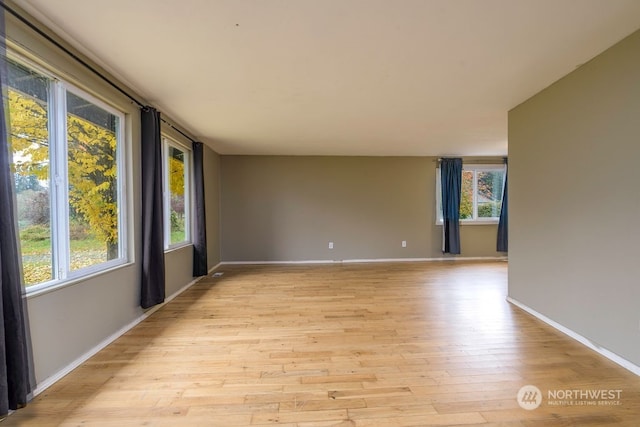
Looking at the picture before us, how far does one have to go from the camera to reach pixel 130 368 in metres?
2.01

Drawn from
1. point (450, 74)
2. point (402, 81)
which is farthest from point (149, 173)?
point (450, 74)

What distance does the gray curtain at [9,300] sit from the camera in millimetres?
1401

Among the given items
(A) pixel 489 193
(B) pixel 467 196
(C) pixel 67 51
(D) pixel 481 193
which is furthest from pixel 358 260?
(C) pixel 67 51

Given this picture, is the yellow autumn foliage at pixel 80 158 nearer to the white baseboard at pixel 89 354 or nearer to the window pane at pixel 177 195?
the white baseboard at pixel 89 354

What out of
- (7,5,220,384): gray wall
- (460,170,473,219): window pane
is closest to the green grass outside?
(7,5,220,384): gray wall

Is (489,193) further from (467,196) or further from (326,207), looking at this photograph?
(326,207)

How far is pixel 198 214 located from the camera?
442 cm

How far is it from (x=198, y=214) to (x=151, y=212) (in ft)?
5.09

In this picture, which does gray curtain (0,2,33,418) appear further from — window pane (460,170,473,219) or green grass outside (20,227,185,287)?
window pane (460,170,473,219)

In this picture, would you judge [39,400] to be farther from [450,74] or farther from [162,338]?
[450,74]

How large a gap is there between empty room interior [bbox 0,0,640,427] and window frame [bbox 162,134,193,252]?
75mm

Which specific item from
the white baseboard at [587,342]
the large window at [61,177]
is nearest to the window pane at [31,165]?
the large window at [61,177]

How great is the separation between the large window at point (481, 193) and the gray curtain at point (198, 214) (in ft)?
15.6

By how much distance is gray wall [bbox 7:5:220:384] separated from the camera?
1741mm
